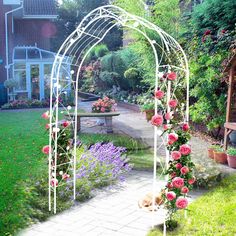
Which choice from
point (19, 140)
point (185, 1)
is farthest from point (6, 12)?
point (19, 140)

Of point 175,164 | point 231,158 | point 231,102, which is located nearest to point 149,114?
point 231,102

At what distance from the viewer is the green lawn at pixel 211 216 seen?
424cm

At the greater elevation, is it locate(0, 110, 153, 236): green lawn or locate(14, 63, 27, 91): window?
locate(14, 63, 27, 91): window

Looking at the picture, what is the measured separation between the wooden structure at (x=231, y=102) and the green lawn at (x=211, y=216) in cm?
187

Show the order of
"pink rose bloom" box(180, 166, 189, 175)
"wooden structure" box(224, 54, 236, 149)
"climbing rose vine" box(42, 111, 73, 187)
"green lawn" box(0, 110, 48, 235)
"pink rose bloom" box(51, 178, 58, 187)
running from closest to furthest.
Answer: "pink rose bloom" box(180, 166, 189, 175) < "green lawn" box(0, 110, 48, 235) < "pink rose bloom" box(51, 178, 58, 187) < "climbing rose vine" box(42, 111, 73, 187) < "wooden structure" box(224, 54, 236, 149)

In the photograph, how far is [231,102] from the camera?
7738 mm

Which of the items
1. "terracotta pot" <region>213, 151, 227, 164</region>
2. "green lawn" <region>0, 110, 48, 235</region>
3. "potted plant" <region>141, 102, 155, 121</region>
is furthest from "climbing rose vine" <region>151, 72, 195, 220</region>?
"potted plant" <region>141, 102, 155, 121</region>

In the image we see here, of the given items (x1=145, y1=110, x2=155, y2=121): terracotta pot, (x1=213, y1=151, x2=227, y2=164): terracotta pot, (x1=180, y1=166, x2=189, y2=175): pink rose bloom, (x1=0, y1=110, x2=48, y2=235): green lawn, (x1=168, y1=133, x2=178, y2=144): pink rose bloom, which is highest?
(x1=168, y1=133, x2=178, y2=144): pink rose bloom

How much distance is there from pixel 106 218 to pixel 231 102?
4.16 meters

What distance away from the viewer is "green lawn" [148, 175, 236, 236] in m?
4.24

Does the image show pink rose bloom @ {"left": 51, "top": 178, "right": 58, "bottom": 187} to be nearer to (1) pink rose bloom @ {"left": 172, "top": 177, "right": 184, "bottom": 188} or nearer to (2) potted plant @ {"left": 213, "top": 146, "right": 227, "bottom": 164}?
(1) pink rose bloom @ {"left": 172, "top": 177, "right": 184, "bottom": 188}

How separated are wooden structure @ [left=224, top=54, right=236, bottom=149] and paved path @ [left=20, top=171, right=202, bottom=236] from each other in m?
2.08

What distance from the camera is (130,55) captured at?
16969mm

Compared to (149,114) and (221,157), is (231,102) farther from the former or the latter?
(149,114)
